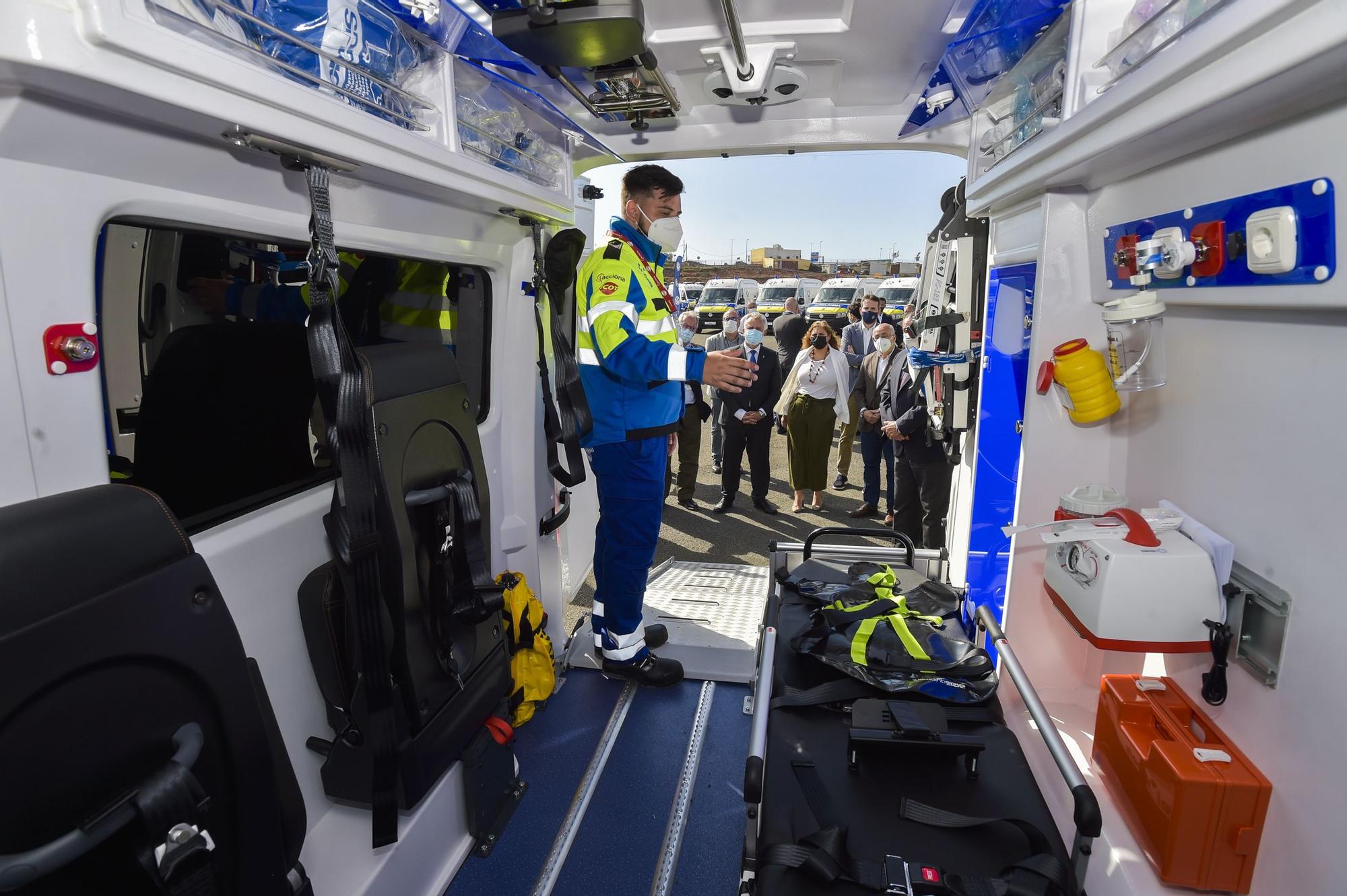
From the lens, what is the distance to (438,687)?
79.9 inches

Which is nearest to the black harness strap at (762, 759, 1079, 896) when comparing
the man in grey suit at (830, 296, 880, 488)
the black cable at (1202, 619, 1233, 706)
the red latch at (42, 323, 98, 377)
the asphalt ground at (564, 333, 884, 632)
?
the black cable at (1202, 619, 1233, 706)

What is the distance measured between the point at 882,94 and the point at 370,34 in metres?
2.28

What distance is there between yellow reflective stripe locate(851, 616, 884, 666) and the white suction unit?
0.60m

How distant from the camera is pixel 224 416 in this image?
1.90 meters

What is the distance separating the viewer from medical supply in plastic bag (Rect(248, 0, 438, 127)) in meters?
1.48

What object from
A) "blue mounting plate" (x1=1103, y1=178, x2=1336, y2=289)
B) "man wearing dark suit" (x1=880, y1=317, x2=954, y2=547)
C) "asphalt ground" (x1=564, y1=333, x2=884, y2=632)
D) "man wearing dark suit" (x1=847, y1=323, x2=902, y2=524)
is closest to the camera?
"blue mounting plate" (x1=1103, y1=178, x2=1336, y2=289)

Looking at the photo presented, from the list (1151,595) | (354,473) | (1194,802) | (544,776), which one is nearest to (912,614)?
(1151,595)

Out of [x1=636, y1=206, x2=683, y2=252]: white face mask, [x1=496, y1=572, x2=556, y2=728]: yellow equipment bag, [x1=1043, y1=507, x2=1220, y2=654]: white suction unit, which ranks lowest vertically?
[x1=496, y1=572, x2=556, y2=728]: yellow equipment bag

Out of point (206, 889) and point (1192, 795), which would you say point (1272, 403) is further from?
point (206, 889)

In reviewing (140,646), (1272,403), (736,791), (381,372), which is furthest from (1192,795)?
(381,372)

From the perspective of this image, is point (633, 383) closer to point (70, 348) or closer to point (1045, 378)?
point (1045, 378)

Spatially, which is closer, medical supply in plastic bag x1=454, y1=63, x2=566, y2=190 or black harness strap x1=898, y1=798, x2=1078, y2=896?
black harness strap x1=898, y1=798, x2=1078, y2=896

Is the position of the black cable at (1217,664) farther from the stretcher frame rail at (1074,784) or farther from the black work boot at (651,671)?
the black work boot at (651,671)

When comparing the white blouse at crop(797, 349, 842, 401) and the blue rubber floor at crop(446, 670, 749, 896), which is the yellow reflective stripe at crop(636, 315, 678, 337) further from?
the white blouse at crop(797, 349, 842, 401)
